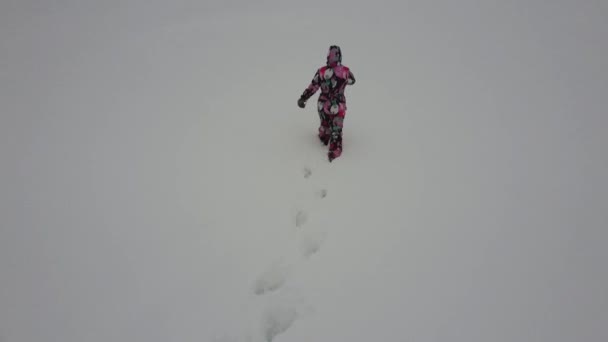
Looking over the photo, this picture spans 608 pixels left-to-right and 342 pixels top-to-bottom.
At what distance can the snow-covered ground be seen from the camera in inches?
111

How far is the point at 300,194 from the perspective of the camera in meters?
3.92

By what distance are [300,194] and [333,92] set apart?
51.7 inches

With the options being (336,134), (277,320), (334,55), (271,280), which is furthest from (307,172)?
(277,320)


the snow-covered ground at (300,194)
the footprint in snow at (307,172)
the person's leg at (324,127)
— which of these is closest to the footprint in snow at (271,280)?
the snow-covered ground at (300,194)

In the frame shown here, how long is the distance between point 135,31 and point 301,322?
319 inches

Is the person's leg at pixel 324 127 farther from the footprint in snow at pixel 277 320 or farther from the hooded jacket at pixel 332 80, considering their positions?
the footprint in snow at pixel 277 320

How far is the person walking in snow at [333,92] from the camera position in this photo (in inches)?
160

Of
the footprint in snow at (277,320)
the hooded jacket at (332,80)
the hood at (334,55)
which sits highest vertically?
the hood at (334,55)

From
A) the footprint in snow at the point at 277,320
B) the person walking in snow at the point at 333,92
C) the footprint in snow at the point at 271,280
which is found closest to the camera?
the footprint in snow at the point at 277,320

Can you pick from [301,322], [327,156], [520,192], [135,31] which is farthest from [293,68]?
[301,322]

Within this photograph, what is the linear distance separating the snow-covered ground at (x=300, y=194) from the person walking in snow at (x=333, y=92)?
0.31 m

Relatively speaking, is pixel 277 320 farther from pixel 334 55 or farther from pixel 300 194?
pixel 334 55

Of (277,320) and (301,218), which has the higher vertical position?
(301,218)

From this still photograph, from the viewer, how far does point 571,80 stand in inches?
232
